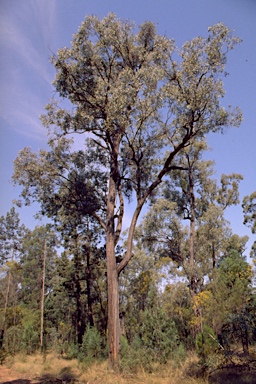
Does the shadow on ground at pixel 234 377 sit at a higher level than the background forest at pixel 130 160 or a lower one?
lower

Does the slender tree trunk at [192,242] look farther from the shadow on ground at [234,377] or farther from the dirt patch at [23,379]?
the dirt patch at [23,379]

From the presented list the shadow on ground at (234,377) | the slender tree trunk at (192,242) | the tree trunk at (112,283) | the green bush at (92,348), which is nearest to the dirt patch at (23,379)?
the tree trunk at (112,283)

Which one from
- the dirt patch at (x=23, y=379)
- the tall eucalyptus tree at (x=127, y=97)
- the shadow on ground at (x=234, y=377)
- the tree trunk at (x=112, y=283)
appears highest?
the tall eucalyptus tree at (x=127, y=97)

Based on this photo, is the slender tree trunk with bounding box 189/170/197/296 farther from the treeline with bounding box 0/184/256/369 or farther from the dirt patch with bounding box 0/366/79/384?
the dirt patch with bounding box 0/366/79/384

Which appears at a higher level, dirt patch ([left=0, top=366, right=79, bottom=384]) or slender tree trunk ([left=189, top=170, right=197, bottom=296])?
slender tree trunk ([left=189, top=170, right=197, bottom=296])

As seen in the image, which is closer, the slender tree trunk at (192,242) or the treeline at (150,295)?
the treeline at (150,295)

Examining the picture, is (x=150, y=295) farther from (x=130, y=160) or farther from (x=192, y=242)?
(x=130, y=160)

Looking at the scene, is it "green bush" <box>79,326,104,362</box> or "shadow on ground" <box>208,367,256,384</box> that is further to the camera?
"green bush" <box>79,326,104,362</box>

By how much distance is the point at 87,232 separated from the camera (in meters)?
17.5

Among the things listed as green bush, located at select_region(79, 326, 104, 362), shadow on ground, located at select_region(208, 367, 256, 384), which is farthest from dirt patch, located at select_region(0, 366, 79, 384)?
shadow on ground, located at select_region(208, 367, 256, 384)

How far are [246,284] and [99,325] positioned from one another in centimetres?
2030

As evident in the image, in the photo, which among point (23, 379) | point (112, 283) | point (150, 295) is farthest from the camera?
point (150, 295)

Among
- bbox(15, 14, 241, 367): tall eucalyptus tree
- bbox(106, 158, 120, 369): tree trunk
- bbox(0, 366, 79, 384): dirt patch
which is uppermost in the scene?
bbox(15, 14, 241, 367): tall eucalyptus tree

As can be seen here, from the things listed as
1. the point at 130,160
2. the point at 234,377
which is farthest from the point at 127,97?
the point at 234,377
